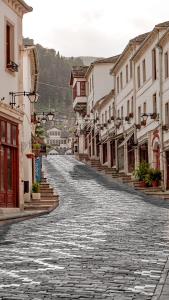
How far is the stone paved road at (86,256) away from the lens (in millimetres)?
6723

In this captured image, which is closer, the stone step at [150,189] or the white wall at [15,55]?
the white wall at [15,55]

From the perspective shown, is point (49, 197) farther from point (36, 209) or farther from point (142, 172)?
point (142, 172)

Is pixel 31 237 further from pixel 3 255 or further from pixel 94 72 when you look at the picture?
pixel 94 72

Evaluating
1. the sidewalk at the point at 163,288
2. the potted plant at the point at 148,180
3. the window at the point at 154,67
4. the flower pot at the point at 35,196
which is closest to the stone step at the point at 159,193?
the potted plant at the point at 148,180

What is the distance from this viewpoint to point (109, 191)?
103ft

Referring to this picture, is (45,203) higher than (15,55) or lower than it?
lower

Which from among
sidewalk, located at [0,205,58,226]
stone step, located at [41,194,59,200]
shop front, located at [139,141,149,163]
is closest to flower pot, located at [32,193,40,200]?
stone step, located at [41,194,59,200]

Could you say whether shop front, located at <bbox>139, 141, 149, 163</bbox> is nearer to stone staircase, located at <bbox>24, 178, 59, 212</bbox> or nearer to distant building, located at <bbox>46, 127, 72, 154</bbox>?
stone staircase, located at <bbox>24, 178, 59, 212</bbox>

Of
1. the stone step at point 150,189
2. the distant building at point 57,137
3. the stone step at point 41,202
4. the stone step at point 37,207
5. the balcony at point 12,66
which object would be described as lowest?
the stone step at point 37,207

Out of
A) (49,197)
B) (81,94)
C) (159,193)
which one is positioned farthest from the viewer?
(81,94)

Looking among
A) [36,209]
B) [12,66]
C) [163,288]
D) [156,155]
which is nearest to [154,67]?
[156,155]

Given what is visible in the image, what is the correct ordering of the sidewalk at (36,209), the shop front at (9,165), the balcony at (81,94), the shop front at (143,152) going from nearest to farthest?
the sidewalk at (36,209)
the shop front at (9,165)
the shop front at (143,152)
the balcony at (81,94)

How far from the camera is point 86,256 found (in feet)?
31.0

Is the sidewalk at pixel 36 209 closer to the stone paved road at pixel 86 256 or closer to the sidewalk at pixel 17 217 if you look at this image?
the sidewalk at pixel 17 217
